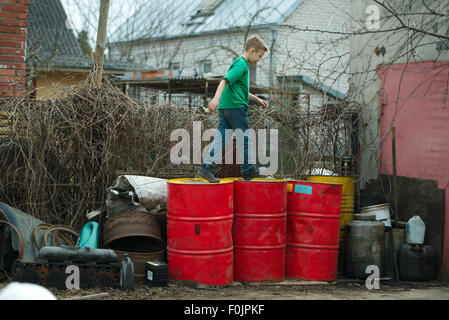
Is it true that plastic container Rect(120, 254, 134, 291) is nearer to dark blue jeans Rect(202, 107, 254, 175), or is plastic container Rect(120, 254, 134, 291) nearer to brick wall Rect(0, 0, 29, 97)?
dark blue jeans Rect(202, 107, 254, 175)

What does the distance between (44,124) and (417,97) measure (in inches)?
183

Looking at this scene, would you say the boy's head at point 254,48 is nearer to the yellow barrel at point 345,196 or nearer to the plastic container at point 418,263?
the yellow barrel at point 345,196

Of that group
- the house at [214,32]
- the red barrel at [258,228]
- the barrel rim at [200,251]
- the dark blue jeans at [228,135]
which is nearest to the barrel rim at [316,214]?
the red barrel at [258,228]

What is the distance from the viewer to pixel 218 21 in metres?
24.6

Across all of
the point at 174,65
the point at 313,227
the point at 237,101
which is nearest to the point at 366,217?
the point at 313,227

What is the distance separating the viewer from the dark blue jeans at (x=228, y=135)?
612 centimetres

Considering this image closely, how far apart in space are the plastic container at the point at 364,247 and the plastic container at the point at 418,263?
31 cm

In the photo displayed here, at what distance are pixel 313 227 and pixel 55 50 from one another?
13.4m

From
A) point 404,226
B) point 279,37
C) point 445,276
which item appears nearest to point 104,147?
point 404,226

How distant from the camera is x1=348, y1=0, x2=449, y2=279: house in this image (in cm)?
692

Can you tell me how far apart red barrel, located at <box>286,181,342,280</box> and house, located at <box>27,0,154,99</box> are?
11249mm

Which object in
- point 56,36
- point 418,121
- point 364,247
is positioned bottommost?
point 364,247

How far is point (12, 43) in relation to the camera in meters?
8.09

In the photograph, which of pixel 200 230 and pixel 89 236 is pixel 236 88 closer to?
pixel 200 230
